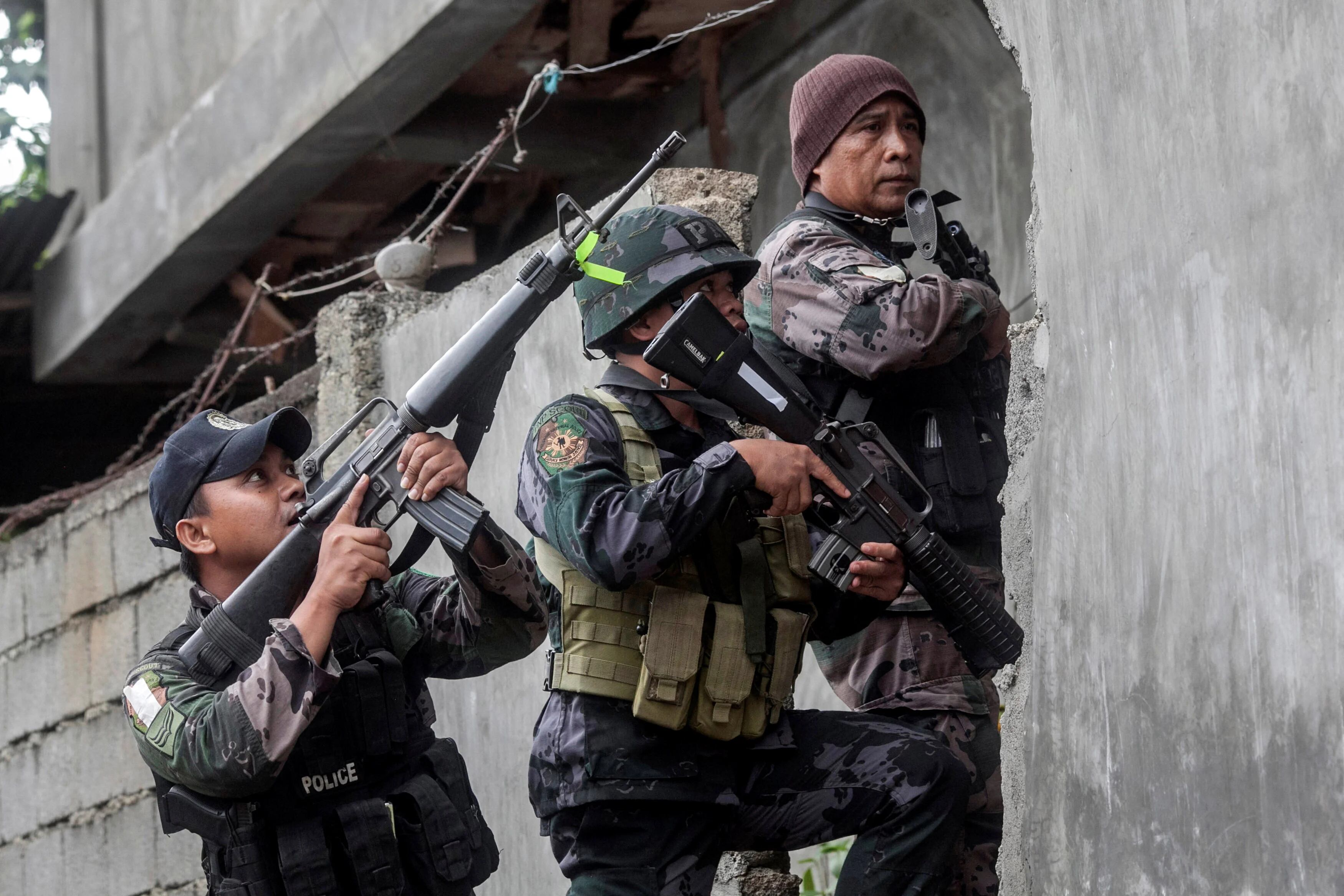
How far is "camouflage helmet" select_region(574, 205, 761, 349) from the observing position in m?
2.90

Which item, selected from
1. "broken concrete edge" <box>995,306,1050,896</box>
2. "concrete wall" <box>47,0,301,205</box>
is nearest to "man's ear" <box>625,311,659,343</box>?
"broken concrete edge" <box>995,306,1050,896</box>

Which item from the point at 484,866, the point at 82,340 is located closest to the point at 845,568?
the point at 484,866

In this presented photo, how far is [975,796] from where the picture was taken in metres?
2.96

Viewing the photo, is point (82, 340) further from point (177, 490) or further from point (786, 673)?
point (786, 673)

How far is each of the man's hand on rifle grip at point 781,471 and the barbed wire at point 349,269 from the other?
4.73 feet

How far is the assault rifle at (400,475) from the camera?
3002 millimetres

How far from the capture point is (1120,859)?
2.39 metres

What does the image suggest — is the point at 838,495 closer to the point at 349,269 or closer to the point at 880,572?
the point at 880,572

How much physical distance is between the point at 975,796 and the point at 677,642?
2.18ft

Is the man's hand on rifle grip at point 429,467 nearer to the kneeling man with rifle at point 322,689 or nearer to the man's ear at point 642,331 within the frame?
the kneeling man with rifle at point 322,689

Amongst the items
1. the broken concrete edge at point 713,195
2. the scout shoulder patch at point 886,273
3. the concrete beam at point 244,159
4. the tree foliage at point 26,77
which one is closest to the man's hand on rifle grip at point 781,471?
the scout shoulder patch at point 886,273

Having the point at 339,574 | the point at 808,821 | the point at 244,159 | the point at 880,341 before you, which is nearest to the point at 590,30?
the point at 244,159

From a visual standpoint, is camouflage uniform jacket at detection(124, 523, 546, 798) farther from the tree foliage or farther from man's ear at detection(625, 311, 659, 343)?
the tree foliage

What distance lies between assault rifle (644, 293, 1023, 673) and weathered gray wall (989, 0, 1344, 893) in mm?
212
